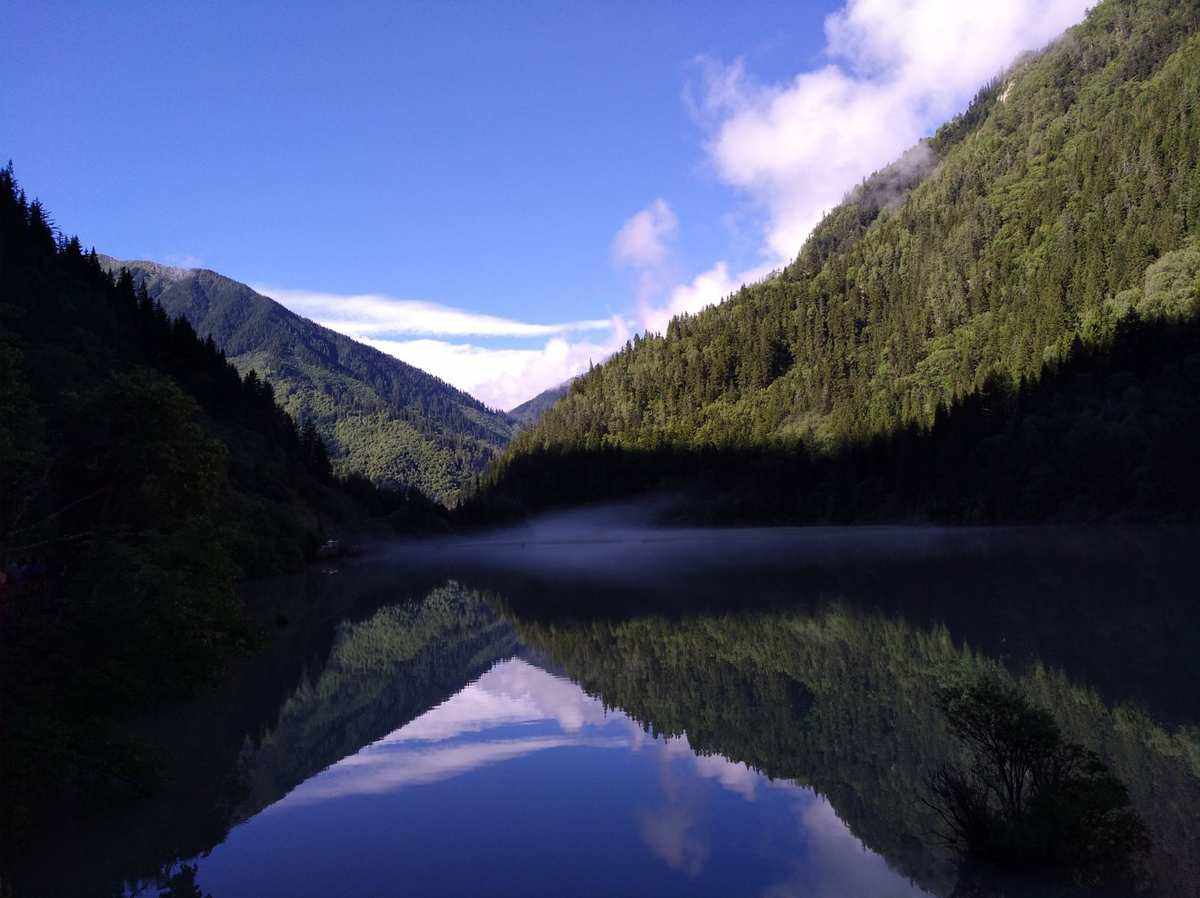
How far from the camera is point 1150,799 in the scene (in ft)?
50.0

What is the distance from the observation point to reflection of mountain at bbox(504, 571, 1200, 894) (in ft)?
50.2

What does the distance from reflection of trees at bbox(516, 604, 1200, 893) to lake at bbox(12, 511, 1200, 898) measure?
0.10 metres

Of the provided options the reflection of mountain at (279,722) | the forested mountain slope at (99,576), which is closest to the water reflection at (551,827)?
the reflection of mountain at (279,722)

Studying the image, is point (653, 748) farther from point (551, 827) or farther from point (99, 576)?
point (99, 576)

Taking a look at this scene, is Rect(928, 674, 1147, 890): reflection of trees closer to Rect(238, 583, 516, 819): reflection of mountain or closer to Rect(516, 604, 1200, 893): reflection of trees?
Rect(516, 604, 1200, 893): reflection of trees

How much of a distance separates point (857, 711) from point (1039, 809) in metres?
10.4

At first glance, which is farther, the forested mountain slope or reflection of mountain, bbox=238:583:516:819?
reflection of mountain, bbox=238:583:516:819

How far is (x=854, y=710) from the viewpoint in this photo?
928 inches

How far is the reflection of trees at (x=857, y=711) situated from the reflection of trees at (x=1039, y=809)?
1.39ft

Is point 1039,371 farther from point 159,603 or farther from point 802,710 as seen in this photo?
point 159,603

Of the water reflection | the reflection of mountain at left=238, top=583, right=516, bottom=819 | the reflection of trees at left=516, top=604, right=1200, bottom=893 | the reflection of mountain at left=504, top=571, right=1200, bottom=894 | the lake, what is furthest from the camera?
the reflection of mountain at left=238, top=583, right=516, bottom=819

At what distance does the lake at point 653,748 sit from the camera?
14.5 m

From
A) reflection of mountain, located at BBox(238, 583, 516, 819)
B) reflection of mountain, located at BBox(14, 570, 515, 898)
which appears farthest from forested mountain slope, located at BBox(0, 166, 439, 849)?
reflection of mountain, located at BBox(238, 583, 516, 819)

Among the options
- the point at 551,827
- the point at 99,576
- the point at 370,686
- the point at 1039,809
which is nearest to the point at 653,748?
the point at 551,827
